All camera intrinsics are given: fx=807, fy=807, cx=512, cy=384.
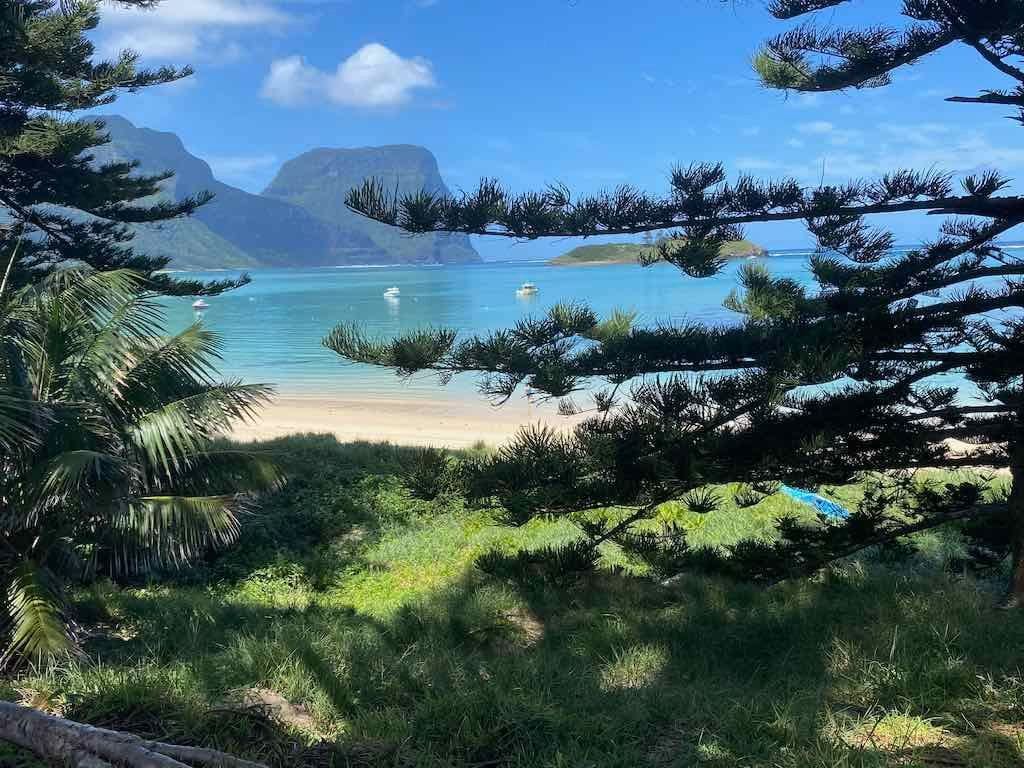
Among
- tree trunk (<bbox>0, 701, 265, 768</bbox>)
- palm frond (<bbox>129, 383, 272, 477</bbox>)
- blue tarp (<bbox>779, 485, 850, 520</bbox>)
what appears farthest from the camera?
blue tarp (<bbox>779, 485, 850, 520</bbox>)

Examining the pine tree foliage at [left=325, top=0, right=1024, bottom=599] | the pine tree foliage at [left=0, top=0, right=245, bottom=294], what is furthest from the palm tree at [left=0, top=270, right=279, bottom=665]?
the pine tree foliage at [left=0, top=0, right=245, bottom=294]

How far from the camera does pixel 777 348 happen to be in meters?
3.58

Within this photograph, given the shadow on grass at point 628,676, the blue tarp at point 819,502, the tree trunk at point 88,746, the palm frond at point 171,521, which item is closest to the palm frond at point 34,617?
the shadow on grass at point 628,676

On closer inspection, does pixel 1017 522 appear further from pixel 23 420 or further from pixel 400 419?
pixel 400 419

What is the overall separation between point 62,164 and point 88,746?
32.5ft

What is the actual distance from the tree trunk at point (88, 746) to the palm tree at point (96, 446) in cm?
264

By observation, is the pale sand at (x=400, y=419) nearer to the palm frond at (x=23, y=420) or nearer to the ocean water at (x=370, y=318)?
the ocean water at (x=370, y=318)

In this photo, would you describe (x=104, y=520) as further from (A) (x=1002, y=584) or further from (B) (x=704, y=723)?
(A) (x=1002, y=584)

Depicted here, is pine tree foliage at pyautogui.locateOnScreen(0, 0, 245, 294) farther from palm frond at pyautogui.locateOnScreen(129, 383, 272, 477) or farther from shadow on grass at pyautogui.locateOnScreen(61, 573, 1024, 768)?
shadow on grass at pyautogui.locateOnScreen(61, 573, 1024, 768)

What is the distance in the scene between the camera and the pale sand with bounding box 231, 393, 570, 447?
1608cm

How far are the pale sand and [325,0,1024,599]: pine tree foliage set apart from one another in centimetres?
1036

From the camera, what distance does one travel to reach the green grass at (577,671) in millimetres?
2750

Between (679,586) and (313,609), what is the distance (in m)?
2.78

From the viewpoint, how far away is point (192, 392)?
581cm
